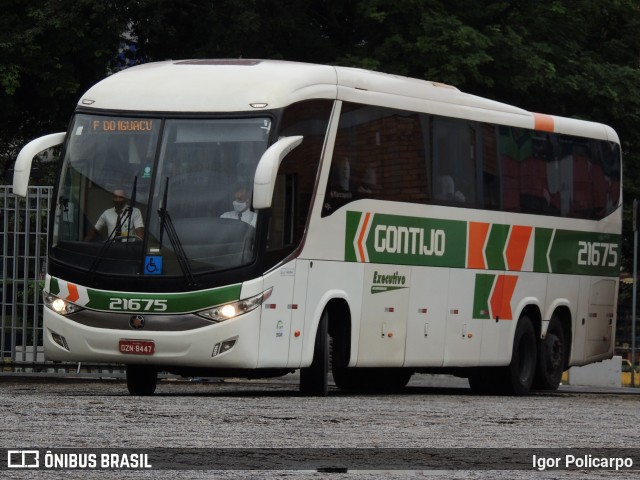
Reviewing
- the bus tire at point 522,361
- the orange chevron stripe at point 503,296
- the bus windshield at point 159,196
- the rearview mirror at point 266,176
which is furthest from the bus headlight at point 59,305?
the bus tire at point 522,361

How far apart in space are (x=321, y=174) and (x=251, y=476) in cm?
→ 885

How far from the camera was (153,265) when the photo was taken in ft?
59.4

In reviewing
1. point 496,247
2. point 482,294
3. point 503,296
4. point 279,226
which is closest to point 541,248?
point 503,296

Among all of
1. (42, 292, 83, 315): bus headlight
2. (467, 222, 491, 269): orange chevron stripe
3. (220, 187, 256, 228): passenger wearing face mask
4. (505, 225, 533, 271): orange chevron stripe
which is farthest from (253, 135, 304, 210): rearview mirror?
(505, 225, 533, 271): orange chevron stripe

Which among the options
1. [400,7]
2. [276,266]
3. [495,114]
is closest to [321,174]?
[276,266]

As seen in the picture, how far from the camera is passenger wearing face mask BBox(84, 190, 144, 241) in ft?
59.9

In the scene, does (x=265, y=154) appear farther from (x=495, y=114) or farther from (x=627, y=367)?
(x=627, y=367)

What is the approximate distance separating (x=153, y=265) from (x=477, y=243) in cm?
555

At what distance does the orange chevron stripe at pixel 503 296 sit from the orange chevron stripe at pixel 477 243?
0.50m

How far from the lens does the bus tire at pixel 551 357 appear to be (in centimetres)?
2444

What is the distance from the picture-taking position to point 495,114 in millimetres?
23250

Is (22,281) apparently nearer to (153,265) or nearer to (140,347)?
(153,265)

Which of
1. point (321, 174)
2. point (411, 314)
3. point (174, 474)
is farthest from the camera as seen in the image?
point (411, 314)

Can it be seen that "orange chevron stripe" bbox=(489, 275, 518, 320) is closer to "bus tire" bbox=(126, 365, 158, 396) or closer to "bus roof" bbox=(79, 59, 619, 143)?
"bus roof" bbox=(79, 59, 619, 143)
